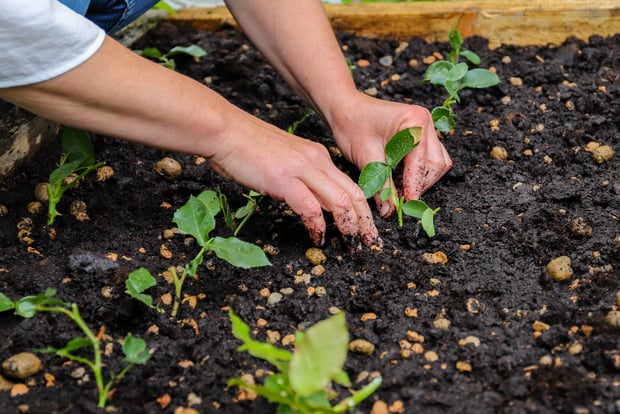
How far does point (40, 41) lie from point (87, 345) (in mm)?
456

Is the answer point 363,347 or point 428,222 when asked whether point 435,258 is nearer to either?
point 428,222

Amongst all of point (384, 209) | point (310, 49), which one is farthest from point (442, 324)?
point (310, 49)

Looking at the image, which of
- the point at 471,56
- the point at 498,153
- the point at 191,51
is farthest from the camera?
the point at 191,51

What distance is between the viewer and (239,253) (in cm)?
131

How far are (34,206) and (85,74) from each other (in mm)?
465

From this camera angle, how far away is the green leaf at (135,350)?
1.18 metres

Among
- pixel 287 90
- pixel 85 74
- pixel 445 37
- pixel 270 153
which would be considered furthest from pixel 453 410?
pixel 445 37

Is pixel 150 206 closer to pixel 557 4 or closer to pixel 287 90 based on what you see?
pixel 287 90

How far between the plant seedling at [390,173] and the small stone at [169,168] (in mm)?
414

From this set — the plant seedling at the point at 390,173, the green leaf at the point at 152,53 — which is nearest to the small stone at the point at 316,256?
the plant seedling at the point at 390,173

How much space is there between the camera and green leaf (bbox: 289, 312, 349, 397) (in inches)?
38.4

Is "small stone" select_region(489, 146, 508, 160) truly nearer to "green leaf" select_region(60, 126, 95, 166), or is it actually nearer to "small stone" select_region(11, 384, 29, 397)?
"green leaf" select_region(60, 126, 95, 166)

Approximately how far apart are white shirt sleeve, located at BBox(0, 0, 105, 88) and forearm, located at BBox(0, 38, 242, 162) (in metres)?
0.02

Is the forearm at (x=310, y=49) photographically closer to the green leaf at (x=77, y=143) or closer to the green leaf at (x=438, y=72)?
the green leaf at (x=438, y=72)
